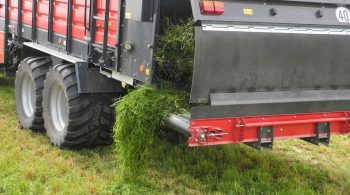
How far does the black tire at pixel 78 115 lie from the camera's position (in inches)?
219

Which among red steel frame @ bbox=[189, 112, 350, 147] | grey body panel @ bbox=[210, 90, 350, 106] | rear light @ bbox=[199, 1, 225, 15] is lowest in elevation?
red steel frame @ bbox=[189, 112, 350, 147]

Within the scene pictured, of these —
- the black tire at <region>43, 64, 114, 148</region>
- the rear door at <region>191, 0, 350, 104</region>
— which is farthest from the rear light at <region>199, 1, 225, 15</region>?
the black tire at <region>43, 64, 114, 148</region>

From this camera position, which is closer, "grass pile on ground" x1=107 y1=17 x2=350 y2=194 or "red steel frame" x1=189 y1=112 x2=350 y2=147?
"red steel frame" x1=189 y1=112 x2=350 y2=147

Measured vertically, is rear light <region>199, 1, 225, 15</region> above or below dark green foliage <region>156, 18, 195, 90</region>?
above

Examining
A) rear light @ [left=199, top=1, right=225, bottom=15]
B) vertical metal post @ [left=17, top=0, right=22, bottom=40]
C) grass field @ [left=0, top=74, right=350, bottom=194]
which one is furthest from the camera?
vertical metal post @ [left=17, top=0, right=22, bottom=40]

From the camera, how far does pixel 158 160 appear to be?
18.8ft

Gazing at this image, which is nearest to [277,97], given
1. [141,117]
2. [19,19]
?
[141,117]

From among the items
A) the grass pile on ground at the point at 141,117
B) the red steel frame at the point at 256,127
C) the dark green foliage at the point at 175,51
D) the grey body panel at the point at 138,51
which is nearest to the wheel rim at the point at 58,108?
the grey body panel at the point at 138,51

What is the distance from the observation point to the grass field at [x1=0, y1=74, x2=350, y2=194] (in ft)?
15.7

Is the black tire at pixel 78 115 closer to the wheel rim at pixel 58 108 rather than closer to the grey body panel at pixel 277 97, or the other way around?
the wheel rim at pixel 58 108

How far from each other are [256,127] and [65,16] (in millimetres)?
2717

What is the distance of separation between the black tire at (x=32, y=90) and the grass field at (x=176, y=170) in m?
0.17

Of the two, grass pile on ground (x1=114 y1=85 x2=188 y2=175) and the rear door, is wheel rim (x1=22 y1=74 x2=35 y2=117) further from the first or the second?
the rear door

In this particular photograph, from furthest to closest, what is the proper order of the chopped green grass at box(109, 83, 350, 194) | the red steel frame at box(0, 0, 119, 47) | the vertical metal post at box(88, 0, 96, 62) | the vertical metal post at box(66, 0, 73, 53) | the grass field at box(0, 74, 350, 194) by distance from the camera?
the vertical metal post at box(66, 0, 73, 53) < the vertical metal post at box(88, 0, 96, 62) < the red steel frame at box(0, 0, 119, 47) < the grass field at box(0, 74, 350, 194) < the chopped green grass at box(109, 83, 350, 194)
